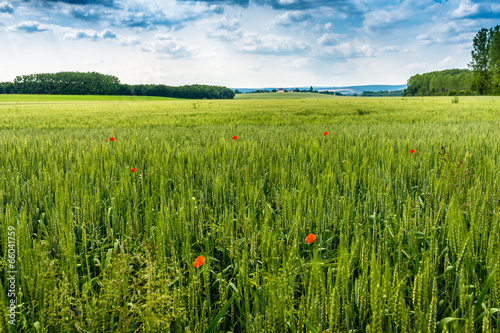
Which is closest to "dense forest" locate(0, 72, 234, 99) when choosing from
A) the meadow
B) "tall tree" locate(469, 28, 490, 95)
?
"tall tree" locate(469, 28, 490, 95)

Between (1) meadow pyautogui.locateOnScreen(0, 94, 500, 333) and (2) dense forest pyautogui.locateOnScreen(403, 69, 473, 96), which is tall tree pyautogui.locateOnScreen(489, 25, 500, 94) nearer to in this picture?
(2) dense forest pyautogui.locateOnScreen(403, 69, 473, 96)

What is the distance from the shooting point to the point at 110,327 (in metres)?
1.05

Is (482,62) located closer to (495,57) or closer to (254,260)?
(495,57)

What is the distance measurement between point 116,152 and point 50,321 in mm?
3006

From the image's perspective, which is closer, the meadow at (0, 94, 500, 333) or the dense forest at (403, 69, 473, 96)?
the meadow at (0, 94, 500, 333)

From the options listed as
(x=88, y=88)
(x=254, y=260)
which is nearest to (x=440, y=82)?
(x=88, y=88)

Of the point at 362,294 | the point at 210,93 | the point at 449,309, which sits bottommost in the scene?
the point at 449,309

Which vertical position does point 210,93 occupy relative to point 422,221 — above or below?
above

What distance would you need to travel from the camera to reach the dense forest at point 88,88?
83938 millimetres

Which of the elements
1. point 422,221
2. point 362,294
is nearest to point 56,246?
point 362,294

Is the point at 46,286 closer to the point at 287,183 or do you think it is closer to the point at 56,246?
the point at 56,246

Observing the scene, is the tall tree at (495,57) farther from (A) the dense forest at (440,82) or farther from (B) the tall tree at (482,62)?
(A) the dense forest at (440,82)

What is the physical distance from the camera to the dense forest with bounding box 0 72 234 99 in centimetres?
8394

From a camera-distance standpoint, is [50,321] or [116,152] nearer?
[50,321]
